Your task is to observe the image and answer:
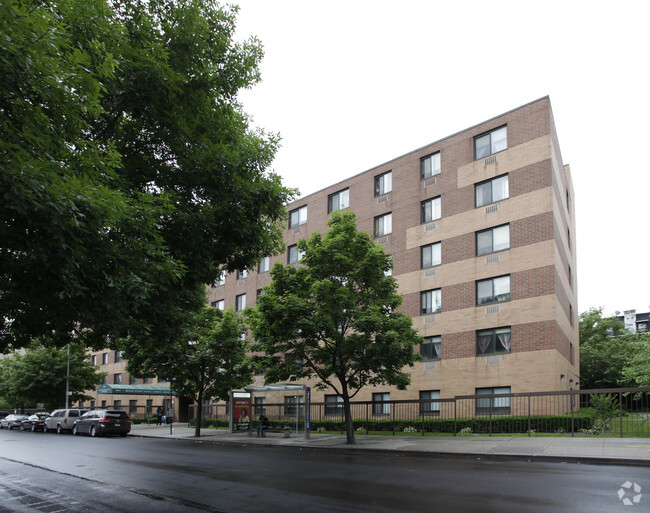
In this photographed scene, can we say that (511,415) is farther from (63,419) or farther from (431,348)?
(63,419)

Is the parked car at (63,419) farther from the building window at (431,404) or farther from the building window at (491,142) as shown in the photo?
the building window at (491,142)

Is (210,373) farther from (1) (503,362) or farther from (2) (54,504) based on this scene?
(2) (54,504)

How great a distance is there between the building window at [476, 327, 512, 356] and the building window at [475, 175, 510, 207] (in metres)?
6.78

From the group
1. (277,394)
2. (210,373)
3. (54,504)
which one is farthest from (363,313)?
(277,394)

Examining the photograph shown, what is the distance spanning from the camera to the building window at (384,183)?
113ft

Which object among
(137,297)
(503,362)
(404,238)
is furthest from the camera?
(404,238)

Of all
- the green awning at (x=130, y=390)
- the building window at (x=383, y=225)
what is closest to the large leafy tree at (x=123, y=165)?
the building window at (x=383, y=225)

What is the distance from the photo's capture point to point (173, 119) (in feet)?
31.4

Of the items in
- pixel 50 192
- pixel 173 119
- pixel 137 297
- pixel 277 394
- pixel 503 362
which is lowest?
pixel 277 394

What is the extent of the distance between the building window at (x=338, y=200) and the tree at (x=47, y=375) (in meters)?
24.0

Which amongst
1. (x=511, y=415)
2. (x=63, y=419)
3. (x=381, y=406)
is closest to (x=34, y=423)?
(x=63, y=419)

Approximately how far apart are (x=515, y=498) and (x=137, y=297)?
21.5 feet

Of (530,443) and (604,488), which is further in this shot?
(530,443)

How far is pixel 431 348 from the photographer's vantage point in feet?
98.2
